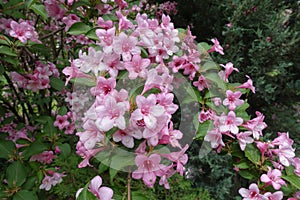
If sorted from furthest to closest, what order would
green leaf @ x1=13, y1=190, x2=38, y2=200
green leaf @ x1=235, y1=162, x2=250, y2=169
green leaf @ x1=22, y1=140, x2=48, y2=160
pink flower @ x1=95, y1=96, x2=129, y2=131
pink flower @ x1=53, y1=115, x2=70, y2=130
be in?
pink flower @ x1=53, y1=115, x2=70, y2=130
green leaf @ x1=22, y1=140, x2=48, y2=160
green leaf @ x1=13, y1=190, x2=38, y2=200
green leaf @ x1=235, y1=162, x2=250, y2=169
pink flower @ x1=95, y1=96, x2=129, y2=131

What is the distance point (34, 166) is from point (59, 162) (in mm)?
302

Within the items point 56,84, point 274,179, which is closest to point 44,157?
point 56,84

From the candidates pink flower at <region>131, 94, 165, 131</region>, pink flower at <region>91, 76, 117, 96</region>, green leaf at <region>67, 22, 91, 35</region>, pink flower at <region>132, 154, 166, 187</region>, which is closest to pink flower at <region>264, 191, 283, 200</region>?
pink flower at <region>132, 154, 166, 187</region>

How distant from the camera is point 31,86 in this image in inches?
67.8

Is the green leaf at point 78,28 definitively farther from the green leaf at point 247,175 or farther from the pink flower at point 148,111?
the green leaf at point 247,175

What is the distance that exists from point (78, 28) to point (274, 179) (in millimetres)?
855

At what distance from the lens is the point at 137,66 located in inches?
35.0

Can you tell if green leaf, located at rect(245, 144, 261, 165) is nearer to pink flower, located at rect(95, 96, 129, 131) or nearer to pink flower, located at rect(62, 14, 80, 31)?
pink flower, located at rect(95, 96, 129, 131)

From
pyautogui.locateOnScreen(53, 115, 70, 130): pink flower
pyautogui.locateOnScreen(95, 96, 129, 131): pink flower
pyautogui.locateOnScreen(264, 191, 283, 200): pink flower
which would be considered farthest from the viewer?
pyautogui.locateOnScreen(53, 115, 70, 130): pink flower

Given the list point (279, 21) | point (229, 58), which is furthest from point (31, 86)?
point (279, 21)

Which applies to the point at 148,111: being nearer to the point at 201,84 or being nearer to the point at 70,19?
the point at 201,84

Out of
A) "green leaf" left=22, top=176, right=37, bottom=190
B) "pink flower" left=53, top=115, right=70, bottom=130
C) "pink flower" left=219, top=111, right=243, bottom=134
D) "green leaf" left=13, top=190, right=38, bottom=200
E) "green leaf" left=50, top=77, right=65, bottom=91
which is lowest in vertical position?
"green leaf" left=22, top=176, right=37, bottom=190

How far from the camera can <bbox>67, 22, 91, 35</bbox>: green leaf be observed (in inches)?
45.3

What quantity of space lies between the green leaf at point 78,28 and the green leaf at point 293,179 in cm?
86
